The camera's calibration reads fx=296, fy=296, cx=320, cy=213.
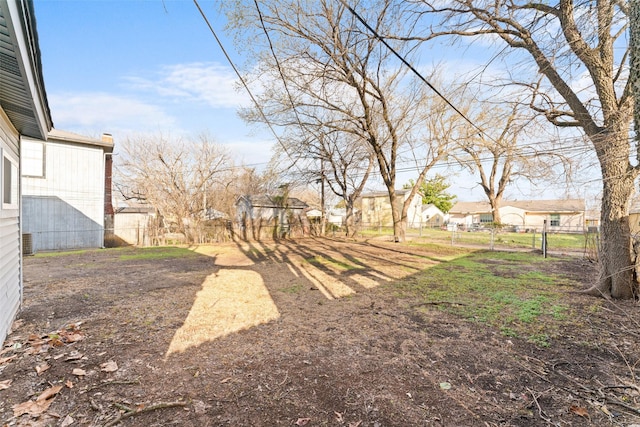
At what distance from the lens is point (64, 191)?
11.3m

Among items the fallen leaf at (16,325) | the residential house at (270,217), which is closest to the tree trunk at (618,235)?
the fallen leaf at (16,325)

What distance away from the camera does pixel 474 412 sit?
2.16 m

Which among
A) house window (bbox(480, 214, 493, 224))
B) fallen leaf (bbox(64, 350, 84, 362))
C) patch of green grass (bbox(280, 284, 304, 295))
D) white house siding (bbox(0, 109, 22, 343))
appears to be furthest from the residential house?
house window (bbox(480, 214, 493, 224))

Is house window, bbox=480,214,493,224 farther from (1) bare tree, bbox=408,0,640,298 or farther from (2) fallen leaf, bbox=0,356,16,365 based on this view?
(2) fallen leaf, bbox=0,356,16,365

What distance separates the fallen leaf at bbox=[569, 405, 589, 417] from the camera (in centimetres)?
213

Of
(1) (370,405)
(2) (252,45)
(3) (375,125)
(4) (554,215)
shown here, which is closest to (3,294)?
(1) (370,405)

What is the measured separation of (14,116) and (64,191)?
9824 millimetres

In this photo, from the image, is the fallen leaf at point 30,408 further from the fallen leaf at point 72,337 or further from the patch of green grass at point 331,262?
the patch of green grass at point 331,262

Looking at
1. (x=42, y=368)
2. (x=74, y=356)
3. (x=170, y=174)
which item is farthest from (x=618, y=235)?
(x=170, y=174)

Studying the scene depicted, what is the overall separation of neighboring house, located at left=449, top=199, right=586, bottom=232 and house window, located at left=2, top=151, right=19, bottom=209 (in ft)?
108

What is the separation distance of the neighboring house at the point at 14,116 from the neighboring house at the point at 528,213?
108 ft

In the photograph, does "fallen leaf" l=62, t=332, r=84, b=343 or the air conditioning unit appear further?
the air conditioning unit

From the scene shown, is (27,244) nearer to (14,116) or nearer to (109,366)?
(14,116)

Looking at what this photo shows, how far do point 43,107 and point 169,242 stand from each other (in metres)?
11.7
